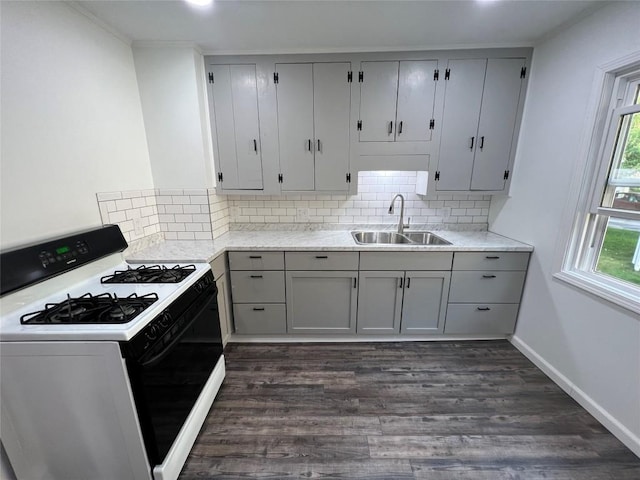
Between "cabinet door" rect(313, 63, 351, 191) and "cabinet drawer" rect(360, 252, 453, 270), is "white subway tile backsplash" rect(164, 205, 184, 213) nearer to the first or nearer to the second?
"cabinet door" rect(313, 63, 351, 191)

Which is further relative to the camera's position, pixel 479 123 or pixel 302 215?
pixel 302 215

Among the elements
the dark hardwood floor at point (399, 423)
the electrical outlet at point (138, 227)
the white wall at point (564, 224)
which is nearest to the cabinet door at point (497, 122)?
the white wall at point (564, 224)

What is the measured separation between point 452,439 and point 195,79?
311cm

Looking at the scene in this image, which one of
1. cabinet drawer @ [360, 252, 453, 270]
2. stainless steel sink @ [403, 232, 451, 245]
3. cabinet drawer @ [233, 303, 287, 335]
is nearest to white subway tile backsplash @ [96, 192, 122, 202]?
cabinet drawer @ [233, 303, 287, 335]

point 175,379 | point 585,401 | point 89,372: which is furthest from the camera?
point 585,401

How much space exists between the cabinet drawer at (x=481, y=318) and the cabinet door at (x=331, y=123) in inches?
60.3

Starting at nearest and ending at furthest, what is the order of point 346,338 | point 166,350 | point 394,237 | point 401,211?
point 166,350 < point 346,338 < point 401,211 < point 394,237

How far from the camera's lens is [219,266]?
2111 mm

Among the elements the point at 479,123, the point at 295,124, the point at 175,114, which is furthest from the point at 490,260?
the point at 175,114

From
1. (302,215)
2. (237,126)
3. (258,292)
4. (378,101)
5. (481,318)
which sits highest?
(378,101)

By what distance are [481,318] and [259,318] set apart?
79.0 inches

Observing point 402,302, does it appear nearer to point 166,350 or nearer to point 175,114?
point 166,350

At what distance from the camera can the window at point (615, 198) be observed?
1.53 meters

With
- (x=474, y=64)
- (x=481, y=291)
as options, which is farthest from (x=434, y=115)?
(x=481, y=291)
